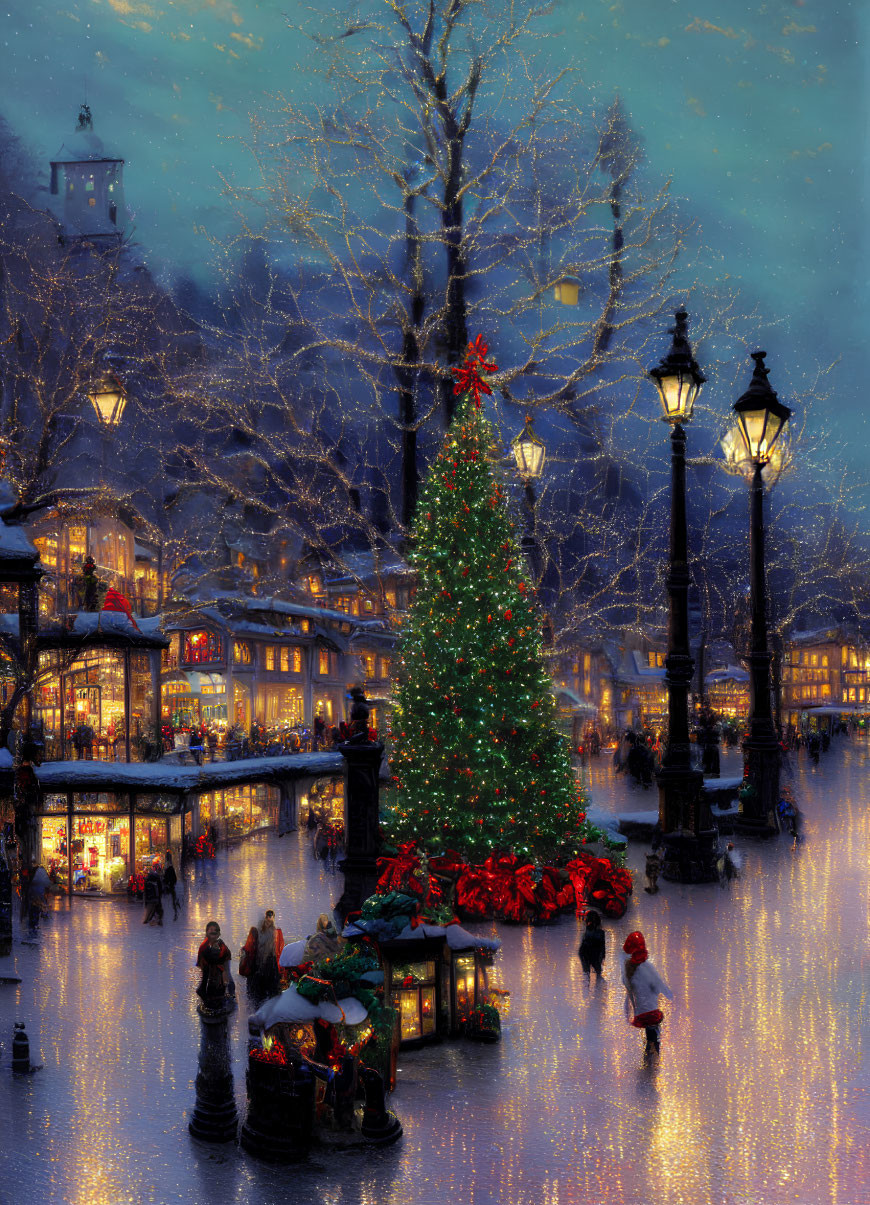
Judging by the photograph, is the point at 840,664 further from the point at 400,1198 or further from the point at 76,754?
the point at 400,1198

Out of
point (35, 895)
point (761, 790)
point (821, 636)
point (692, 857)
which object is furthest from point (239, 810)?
point (821, 636)

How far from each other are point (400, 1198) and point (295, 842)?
72.6 feet

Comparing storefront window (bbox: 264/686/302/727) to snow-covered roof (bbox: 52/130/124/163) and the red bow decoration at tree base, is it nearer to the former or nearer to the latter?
the red bow decoration at tree base

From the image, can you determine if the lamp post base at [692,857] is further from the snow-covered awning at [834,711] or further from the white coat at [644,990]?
the snow-covered awning at [834,711]

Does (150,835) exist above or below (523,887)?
below

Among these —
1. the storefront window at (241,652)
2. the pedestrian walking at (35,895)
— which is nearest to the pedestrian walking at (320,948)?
the pedestrian walking at (35,895)

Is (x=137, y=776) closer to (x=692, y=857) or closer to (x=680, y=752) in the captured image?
(x=680, y=752)

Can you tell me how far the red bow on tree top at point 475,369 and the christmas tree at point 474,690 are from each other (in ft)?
0.08

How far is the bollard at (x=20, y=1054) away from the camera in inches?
432

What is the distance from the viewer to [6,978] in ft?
48.8

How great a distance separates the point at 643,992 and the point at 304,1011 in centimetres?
367

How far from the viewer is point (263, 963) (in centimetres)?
1356

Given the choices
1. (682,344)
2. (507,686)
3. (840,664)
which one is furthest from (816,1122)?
(840,664)

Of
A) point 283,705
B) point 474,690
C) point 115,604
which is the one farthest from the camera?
point 283,705
